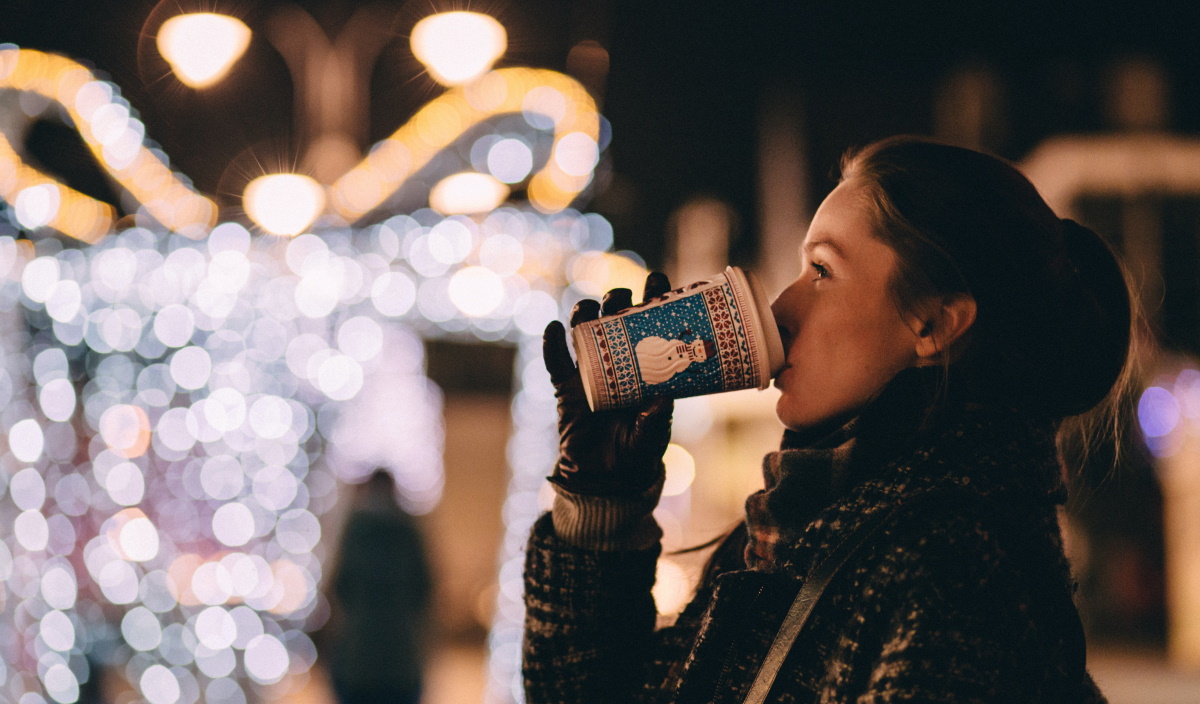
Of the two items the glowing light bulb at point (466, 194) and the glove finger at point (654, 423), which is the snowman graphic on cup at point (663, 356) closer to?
the glove finger at point (654, 423)

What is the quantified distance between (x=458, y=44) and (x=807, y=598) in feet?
10.6

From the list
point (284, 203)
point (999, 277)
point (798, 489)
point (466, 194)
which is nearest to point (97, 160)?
point (284, 203)

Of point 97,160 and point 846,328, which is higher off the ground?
point 97,160

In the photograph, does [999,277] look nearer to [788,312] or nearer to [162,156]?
[788,312]

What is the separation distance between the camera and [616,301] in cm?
134

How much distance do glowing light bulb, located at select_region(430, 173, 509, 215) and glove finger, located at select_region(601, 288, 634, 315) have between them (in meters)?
3.71

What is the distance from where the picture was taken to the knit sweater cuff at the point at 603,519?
52.0 inches

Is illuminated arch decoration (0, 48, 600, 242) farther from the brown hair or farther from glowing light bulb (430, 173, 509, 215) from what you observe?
the brown hair

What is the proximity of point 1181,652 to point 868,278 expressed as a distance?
956 centimetres

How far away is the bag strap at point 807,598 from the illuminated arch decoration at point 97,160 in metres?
3.33

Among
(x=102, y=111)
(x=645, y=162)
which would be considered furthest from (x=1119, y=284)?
(x=645, y=162)

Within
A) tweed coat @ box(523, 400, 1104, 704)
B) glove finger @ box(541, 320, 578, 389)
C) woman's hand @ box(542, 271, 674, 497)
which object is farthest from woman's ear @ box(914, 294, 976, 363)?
glove finger @ box(541, 320, 578, 389)

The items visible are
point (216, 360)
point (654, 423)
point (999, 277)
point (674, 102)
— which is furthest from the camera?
point (674, 102)

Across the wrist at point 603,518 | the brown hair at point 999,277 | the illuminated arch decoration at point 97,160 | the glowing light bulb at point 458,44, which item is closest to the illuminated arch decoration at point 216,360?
the illuminated arch decoration at point 97,160
